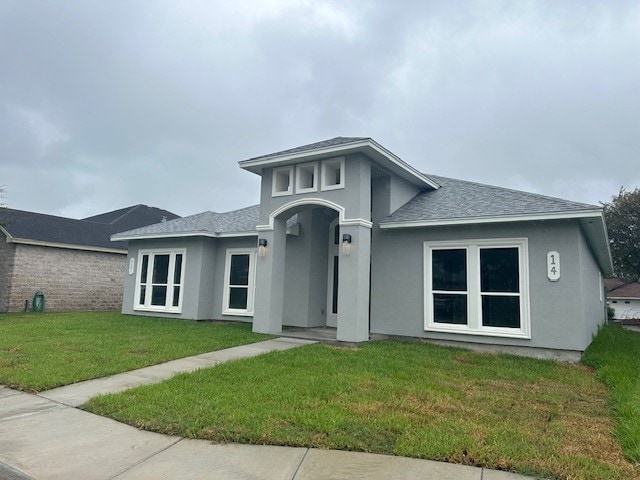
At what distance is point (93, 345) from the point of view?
8578mm

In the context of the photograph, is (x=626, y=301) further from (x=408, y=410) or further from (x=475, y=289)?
(x=408, y=410)

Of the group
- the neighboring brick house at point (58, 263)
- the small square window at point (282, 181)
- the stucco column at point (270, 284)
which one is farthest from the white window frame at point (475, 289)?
the neighboring brick house at point (58, 263)

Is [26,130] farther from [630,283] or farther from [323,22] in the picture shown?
[630,283]

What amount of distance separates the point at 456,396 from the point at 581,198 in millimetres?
47380

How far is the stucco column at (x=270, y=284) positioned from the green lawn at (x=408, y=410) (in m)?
3.31

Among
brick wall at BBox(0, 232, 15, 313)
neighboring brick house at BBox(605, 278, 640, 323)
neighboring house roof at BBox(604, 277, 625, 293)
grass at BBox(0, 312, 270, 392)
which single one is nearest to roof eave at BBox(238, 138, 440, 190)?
grass at BBox(0, 312, 270, 392)

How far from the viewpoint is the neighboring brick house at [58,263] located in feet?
55.8

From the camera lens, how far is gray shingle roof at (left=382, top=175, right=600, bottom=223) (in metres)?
8.62

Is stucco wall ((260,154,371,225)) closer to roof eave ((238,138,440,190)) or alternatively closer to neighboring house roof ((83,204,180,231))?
roof eave ((238,138,440,190))

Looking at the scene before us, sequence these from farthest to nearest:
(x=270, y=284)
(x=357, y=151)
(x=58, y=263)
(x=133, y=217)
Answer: (x=133, y=217), (x=58, y=263), (x=270, y=284), (x=357, y=151)

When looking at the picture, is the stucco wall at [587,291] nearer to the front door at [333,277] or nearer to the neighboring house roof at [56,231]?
the front door at [333,277]

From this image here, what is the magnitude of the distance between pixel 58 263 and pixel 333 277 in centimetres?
1289

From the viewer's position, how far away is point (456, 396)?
210 inches

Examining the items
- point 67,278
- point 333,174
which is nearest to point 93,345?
point 333,174
